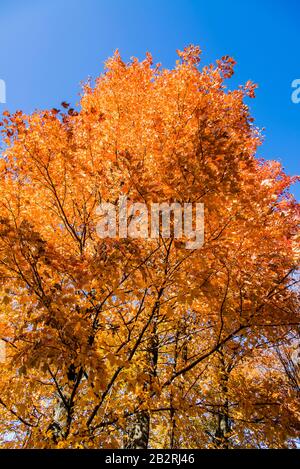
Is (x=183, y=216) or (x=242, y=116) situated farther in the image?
(x=242, y=116)

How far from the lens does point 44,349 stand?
2877 millimetres

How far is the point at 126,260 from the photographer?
3.47 meters

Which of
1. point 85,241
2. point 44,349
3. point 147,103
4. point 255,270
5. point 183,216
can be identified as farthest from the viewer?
point 147,103

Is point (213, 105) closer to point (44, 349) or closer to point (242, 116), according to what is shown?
point (242, 116)

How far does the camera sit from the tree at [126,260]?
327 cm

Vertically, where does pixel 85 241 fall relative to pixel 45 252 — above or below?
above

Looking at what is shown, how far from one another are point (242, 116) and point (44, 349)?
18.0 feet

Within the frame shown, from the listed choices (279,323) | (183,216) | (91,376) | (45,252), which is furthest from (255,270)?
(45,252)

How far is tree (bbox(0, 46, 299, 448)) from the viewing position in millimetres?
3273

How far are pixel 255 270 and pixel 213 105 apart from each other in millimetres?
3436

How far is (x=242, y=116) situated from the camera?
5.87m
